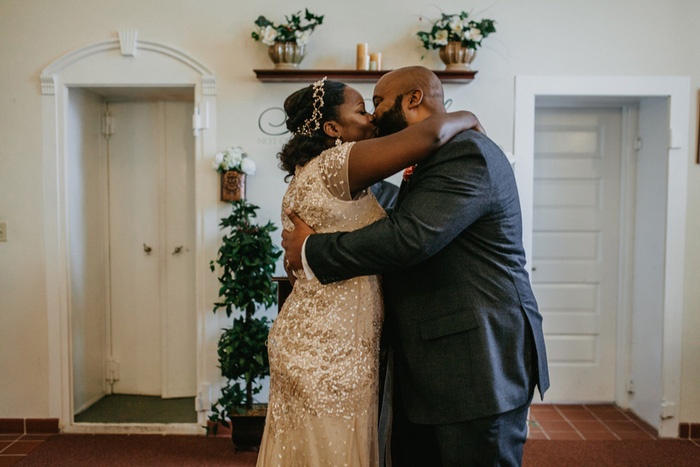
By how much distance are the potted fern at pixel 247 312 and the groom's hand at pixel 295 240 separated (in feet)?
4.90

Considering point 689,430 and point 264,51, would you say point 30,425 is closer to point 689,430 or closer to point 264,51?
point 264,51

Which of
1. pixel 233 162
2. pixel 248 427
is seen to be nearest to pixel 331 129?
pixel 233 162

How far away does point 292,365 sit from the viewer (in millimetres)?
1493

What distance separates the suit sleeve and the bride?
0.09 m

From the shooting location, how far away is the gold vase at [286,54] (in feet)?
10.5

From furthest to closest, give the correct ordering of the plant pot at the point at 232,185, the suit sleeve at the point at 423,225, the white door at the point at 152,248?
the white door at the point at 152,248 < the plant pot at the point at 232,185 < the suit sleeve at the point at 423,225

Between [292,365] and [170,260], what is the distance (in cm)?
269

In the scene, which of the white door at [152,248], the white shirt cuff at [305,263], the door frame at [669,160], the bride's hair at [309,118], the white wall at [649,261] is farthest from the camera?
the white door at [152,248]

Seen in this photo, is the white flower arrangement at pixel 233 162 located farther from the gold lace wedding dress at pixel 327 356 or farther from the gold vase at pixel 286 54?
the gold lace wedding dress at pixel 327 356

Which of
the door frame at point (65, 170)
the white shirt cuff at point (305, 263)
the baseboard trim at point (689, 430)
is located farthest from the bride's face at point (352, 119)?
the baseboard trim at point (689, 430)

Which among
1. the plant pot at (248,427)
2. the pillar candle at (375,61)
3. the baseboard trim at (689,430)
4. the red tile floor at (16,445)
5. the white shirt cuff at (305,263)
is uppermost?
the pillar candle at (375,61)

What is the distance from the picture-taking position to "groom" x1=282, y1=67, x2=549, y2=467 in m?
1.35

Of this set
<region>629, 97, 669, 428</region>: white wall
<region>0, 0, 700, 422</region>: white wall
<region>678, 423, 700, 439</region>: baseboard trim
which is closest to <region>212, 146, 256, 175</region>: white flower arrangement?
<region>0, 0, 700, 422</region>: white wall

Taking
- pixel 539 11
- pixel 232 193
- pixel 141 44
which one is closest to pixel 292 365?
pixel 232 193
